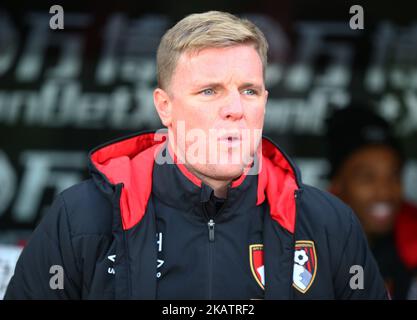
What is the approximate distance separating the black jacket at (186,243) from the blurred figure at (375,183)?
1.58 meters

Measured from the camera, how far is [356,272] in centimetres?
190

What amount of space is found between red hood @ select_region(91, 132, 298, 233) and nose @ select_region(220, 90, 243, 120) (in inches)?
7.2

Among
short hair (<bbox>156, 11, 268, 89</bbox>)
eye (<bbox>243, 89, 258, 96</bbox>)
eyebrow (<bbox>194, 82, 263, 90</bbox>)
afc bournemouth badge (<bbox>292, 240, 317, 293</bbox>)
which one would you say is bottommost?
afc bournemouth badge (<bbox>292, 240, 317, 293</bbox>)

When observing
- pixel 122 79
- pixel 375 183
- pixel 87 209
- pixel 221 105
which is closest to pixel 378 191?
pixel 375 183

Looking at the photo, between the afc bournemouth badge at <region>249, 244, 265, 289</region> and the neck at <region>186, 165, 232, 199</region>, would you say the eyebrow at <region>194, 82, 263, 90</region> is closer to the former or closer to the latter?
the neck at <region>186, 165, 232, 199</region>

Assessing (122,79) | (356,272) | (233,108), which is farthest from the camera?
(122,79)

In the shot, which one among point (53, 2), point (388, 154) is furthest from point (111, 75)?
point (388, 154)

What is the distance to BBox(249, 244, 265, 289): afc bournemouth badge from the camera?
1.83 metres

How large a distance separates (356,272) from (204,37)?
2.28 ft

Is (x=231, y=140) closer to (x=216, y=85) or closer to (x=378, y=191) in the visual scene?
(x=216, y=85)

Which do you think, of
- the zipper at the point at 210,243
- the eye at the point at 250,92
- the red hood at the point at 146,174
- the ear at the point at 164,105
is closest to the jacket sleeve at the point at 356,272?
the red hood at the point at 146,174

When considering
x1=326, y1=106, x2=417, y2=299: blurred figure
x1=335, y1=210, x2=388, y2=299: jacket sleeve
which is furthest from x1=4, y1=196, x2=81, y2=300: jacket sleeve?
x1=326, y1=106, x2=417, y2=299: blurred figure
